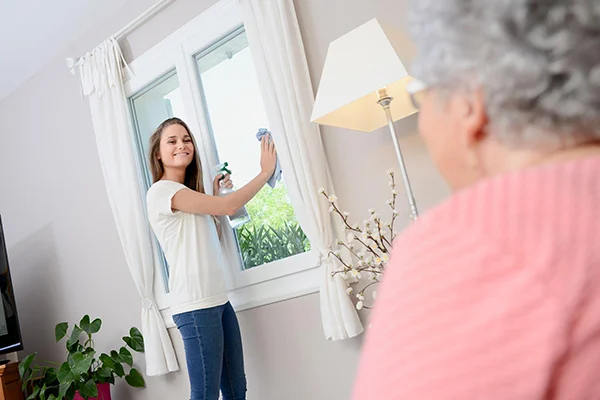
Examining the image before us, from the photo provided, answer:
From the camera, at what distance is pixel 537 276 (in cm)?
48

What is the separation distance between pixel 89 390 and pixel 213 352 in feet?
3.76

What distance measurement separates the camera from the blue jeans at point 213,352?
255 cm

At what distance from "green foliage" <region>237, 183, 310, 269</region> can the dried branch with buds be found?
12.3 inches

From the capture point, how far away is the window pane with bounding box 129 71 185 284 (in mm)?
3369

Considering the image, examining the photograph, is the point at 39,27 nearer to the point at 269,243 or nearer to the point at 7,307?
the point at 7,307

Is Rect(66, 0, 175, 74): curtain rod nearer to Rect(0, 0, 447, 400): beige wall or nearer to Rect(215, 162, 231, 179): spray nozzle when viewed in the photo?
Rect(0, 0, 447, 400): beige wall

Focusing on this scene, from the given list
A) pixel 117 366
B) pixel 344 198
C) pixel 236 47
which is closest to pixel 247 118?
pixel 236 47

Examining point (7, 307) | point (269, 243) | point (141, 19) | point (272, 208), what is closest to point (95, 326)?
point (7, 307)

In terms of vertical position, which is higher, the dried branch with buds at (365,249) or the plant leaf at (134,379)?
the dried branch with buds at (365,249)

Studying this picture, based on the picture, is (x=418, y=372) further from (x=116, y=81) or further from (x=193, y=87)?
(x=116, y=81)

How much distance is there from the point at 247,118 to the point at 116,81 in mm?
928

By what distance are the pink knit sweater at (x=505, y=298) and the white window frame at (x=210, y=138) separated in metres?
2.17

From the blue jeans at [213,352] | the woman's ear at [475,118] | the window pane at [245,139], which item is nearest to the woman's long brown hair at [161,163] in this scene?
the window pane at [245,139]

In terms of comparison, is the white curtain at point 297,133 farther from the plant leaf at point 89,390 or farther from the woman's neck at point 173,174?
the plant leaf at point 89,390
